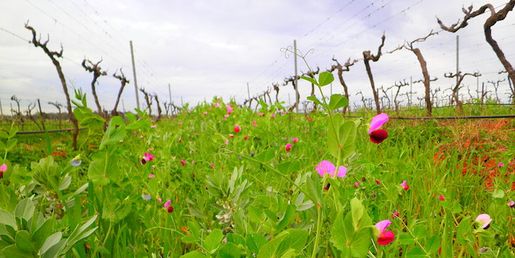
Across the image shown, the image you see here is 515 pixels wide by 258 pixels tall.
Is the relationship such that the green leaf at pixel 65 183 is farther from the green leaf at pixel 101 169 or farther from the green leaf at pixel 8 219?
the green leaf at pixel 8 219

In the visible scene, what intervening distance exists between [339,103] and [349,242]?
225 millimetres

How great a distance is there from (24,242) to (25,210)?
0.09 metres

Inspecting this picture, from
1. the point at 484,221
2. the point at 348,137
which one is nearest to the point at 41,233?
the point at 348,137

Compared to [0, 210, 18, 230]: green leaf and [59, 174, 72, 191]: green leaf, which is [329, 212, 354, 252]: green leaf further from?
[59, 174, 72, 191]: green leaf

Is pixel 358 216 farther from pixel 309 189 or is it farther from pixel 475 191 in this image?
pixel 475 191

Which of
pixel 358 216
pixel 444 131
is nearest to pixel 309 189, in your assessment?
pixel 358 216

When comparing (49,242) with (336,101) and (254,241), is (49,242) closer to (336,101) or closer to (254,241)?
(254,241)

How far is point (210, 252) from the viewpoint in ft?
1.66

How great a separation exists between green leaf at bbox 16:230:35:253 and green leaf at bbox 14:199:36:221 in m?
0.06

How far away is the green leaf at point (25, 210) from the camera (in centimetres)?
55

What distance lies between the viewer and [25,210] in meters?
0.56

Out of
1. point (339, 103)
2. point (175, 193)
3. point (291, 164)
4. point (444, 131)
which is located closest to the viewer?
point (339, 103)

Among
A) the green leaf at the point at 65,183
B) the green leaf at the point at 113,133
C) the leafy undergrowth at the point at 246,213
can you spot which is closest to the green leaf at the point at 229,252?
the leafy undergrowth at the point at 246,213

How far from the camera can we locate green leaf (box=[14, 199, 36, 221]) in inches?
21.5
